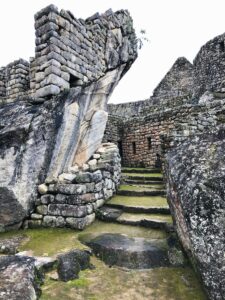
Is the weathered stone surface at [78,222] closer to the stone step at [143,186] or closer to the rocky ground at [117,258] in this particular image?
the rocky ground at [117,258]

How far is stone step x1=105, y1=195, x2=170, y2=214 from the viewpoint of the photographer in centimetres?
570

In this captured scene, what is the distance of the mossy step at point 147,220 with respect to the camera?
4953mm

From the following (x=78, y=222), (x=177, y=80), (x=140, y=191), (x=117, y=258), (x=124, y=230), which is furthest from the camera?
(x=177, y=80)

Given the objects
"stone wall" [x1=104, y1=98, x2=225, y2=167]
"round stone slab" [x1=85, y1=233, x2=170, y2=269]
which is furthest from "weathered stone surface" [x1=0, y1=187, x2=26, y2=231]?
"stone wall" [x1=104, y1=98, x2=225, y2=167]

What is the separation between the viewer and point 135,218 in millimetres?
5488

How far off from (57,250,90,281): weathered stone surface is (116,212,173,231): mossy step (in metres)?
1.40

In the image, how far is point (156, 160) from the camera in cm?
1138

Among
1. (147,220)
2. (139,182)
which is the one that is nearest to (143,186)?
(139,182)

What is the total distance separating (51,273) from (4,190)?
2.43 m

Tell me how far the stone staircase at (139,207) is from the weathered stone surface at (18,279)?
2.31 meters

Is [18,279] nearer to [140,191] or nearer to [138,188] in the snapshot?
[140,191]

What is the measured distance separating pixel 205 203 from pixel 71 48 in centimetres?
494

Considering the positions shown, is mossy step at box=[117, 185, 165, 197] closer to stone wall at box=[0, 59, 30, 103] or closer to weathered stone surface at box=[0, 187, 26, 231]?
weathered stone surface at box=[0, 187, 26, 231]

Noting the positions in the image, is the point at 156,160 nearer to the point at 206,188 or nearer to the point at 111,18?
the point at 111,18
